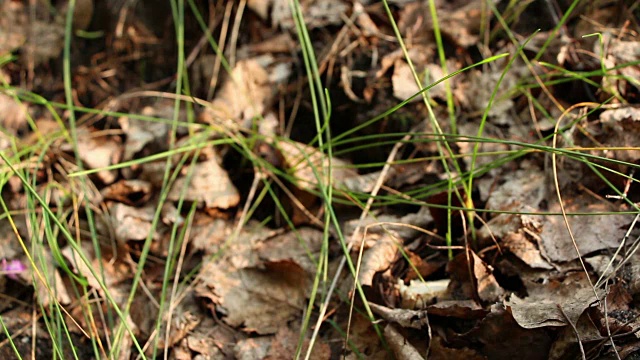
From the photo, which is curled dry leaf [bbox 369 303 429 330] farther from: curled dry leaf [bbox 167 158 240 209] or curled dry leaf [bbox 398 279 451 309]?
curled dry leaf [bbox 167 158 240 209]

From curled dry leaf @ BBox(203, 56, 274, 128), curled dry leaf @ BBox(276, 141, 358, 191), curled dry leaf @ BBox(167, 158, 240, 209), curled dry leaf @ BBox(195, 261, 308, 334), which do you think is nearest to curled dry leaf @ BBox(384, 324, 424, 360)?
curled dry leaf @ BBox(195, 261, 308, 334)

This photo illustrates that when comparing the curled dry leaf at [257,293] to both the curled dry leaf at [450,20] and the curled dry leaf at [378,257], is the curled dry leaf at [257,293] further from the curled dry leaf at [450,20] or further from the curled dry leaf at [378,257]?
the curled dry leaf at [450,20]

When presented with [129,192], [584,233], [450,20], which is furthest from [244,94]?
[584,233]

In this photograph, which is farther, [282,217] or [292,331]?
[282,217]

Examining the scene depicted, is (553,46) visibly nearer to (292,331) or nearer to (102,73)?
(292,331)

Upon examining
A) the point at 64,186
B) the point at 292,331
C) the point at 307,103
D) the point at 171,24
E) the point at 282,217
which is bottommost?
the point at 292,331

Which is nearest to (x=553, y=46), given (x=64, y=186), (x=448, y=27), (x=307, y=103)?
(x=448, y=27)

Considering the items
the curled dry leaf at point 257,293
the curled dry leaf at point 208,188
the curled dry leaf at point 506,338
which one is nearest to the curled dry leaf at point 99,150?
the curled dry leaf at point 208,188

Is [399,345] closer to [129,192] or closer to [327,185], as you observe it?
[327,185]

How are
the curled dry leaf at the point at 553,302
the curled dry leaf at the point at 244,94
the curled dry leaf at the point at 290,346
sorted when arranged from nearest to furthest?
the curled dry leaf at the point at 553,302
the curled dry leaf at the point at 290,346
the curled dry leaf at the point at 244,94
